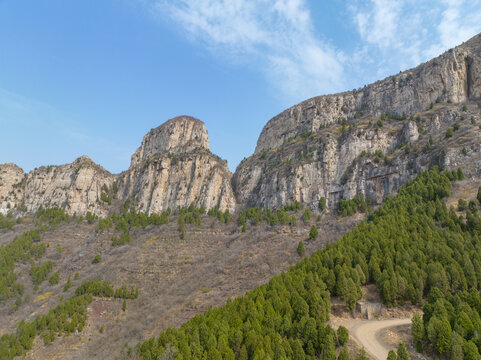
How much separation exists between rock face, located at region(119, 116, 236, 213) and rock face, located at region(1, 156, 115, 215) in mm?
9324

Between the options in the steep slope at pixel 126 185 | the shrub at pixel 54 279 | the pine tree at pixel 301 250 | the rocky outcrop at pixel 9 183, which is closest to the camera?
the pine tree at pixel 301 250

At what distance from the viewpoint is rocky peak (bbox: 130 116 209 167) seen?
135875 mm

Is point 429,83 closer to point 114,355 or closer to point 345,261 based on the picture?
point 345,261

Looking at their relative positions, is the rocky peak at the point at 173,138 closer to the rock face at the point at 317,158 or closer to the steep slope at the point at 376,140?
the rock face at the point at 317,158

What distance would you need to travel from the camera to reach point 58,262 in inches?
3167

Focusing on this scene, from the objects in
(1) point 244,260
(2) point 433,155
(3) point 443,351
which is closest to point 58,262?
(1) point 244,260

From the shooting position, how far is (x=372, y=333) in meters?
30.5

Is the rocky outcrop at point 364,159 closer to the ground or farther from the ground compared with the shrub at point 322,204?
farther from the ground

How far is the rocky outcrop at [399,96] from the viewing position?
99.3 m

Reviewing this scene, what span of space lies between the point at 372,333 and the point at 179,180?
9041cm

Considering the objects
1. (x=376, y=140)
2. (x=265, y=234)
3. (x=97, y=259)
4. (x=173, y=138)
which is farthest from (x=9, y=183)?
(x=376, y=140)

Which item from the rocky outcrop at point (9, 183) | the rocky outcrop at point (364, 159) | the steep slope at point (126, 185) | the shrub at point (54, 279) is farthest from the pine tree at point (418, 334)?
the rocky outcrop at point (9, 183)

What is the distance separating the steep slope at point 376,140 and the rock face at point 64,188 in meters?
49.5

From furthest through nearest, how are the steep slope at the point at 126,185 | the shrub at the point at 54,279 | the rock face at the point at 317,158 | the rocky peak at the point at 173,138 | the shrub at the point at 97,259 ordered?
the rocky peak at the point at 173,138 → the steep slope at the point at 126,185 → the rock face at the point at 317,158 → the shrub at the point at 97,259 → the shrub at the point at 54,279
